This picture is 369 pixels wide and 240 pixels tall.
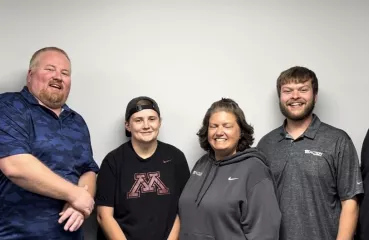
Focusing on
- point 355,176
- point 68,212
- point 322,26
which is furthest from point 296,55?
point 68,212

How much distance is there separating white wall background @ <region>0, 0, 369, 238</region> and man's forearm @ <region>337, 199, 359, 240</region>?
693 millimetres

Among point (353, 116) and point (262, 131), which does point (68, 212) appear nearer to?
point (262, 131)

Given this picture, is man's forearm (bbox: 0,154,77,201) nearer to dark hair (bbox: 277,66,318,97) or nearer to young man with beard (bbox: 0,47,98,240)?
young man with beard (bbox: 0,47,98,240)

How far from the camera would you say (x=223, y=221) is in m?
1.86

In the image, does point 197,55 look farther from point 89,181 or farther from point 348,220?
point 348,220

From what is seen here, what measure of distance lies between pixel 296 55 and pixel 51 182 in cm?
174

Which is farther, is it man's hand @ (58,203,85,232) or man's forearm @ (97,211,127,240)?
man's forearm @ (97,211,127,240)

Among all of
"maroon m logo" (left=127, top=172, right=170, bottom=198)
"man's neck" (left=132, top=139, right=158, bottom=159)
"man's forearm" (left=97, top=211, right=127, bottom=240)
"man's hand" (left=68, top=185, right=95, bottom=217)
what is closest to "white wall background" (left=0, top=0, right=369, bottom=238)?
"man's neck" (left=132, top=139, right=158, bottom=159)

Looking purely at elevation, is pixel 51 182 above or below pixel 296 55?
below

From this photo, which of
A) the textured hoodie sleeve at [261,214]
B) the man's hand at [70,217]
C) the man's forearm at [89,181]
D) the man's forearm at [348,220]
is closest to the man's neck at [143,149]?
the man's forearm at [89,181]

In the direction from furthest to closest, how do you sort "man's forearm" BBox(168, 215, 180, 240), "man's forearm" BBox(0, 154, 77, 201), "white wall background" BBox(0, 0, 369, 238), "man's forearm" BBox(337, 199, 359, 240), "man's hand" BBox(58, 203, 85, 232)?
1. "white wall background" BBox(0, 0, 369, 238)
2. "man's forearm" BBox(168, 215, 180, 240)
3. "man's forearm" BBox(337, 199, 359, 240)
4. "man's hand" BBox(58, 203, 85, 232)
5. "man's forearm" BBox(0, 154, 77, 201)

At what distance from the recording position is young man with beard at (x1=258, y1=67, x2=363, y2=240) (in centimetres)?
201

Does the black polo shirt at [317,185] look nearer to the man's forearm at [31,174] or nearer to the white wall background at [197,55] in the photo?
the white wall background at [197,55]

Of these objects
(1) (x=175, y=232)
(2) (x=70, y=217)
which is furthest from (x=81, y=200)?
(1) (x=175, y=232)
